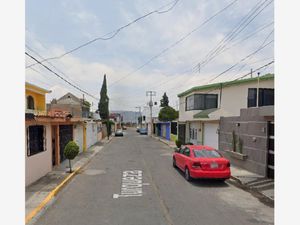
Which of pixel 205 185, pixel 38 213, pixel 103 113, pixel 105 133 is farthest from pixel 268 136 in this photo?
pixel 103 113

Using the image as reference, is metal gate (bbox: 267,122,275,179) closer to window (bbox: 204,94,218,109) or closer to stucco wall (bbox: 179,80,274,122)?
stucco wall (bbox: 179,80,274,122)

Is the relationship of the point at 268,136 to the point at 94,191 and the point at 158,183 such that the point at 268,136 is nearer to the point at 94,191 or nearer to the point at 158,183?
the point at 158,183

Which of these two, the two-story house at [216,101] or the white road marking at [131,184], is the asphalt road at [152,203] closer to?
the white road marking at [131,184]

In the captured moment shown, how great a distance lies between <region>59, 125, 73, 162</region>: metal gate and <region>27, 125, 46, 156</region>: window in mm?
3286

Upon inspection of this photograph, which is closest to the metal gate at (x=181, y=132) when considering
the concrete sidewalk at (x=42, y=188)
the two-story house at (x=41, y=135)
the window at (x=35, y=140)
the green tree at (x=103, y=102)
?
the two-story house at (x=41, y=135)

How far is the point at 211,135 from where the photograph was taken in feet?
56.1

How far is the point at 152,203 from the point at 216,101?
15440 mm

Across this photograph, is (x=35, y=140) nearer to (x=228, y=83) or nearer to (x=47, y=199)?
(x=47, y=199)

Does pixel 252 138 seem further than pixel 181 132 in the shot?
No

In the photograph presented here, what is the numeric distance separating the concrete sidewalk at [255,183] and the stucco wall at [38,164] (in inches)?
318

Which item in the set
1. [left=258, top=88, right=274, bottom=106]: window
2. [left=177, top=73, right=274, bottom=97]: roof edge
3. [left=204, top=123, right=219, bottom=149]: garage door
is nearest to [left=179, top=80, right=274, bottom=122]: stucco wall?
[left=177, top=73, right=274, bottom=97]: roof edge

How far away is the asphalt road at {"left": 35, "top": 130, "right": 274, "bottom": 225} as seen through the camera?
543 cm

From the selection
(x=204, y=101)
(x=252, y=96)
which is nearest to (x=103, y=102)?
(x=204, y=101)

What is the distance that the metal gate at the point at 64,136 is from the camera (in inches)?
521
